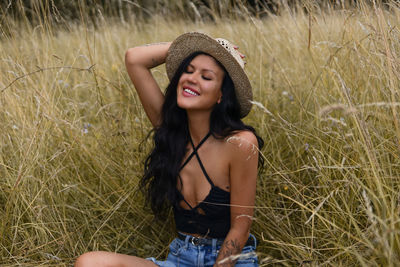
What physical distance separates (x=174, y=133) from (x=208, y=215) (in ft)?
1.38

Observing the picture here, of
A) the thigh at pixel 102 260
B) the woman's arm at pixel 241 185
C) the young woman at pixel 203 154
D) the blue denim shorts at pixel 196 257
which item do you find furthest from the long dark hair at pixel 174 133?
the thigh at pixel 102 260

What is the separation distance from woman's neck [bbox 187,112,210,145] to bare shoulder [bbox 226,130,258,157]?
0.50ft

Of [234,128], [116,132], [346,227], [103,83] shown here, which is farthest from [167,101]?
[103,83]

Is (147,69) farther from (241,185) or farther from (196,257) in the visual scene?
(196,257)

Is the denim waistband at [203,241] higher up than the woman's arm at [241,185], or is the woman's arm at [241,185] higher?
the woman's arm at [241,185]

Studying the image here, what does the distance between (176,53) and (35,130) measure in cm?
88

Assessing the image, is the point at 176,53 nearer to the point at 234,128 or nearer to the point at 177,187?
the point at 234,128

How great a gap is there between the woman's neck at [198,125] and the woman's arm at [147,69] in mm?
230

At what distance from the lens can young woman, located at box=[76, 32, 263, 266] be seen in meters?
1.83

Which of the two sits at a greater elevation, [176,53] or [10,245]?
[176,53]

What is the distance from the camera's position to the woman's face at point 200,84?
1.85 meters

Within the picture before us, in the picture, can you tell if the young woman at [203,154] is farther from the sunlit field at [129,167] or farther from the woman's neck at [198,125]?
the sunlit field at [129,167]

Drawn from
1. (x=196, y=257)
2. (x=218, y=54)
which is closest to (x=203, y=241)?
(x=196, y=257)

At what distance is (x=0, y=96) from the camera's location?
263cm
